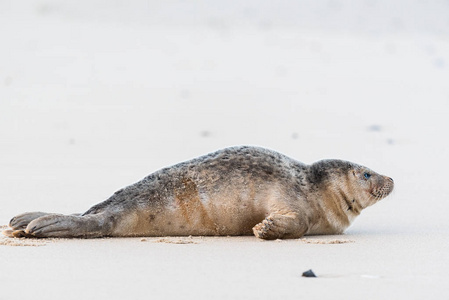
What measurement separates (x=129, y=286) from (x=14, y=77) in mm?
9041

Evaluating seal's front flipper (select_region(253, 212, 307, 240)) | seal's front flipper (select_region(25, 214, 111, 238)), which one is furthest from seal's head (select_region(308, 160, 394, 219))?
seal's front flipper (select_region(25, 214, 111, 238))

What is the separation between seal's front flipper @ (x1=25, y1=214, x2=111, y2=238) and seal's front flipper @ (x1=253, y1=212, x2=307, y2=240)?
32.0 inches

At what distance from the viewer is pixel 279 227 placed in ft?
16.1

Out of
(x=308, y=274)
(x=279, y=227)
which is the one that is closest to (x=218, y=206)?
(x=279, y=227)

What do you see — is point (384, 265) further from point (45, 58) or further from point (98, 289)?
point (45, 58)

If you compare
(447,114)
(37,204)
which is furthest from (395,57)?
(37,204)

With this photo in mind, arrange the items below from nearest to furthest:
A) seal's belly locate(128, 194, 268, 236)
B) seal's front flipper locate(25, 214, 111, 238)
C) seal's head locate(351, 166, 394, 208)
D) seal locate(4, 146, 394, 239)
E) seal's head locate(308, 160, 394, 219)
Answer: seal's front flipper locate(25, 214, 111, 238)
seal locate(4, 146, 394, 239)
seal's belly locate(128, 194, 268, 236)
seal's head locate(308, 160, 394, 219)
seal's head locate(351, 166, 394, 208)

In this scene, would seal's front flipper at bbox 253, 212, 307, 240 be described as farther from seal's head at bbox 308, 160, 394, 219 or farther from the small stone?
the small stone

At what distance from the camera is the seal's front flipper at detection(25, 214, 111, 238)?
15.9ft

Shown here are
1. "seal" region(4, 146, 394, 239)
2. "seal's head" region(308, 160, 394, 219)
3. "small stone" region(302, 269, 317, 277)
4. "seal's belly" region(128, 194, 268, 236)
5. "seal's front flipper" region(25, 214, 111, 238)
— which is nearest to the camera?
"small stone" region(302, 269, 317, 277)

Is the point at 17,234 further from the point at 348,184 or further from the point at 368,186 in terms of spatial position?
the point at 368,186

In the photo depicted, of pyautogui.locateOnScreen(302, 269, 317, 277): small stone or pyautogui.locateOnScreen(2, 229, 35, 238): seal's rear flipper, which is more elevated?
pyautogui.locateOnScreen(302, 269, 317, 277): small stone

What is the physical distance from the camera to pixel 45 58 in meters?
12.9

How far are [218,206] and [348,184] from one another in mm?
843
